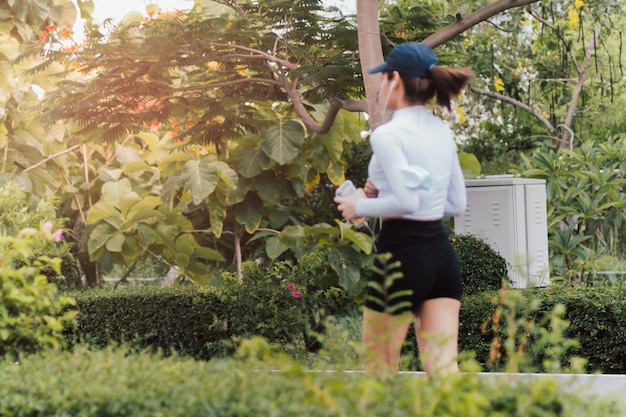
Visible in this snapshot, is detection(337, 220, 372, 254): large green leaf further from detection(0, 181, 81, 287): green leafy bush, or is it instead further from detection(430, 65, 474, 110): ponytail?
detection(430, 65, 474, 110): ponytail

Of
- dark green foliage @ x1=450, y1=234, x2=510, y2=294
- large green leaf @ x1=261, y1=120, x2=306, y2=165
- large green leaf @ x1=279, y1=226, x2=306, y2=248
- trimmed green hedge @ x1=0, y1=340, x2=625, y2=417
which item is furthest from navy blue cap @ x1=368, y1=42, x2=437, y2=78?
large green leaf @ x1=279, y1=226, x2=306, y2=248

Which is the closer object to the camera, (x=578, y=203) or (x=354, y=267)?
(x=354, y=267)

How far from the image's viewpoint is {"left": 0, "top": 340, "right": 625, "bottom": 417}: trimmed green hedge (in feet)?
8.43

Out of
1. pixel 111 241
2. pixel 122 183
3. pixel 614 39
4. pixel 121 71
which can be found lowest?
pixel 111 241

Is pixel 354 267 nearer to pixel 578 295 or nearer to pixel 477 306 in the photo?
pixel 477 306

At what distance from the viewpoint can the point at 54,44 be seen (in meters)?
8.32

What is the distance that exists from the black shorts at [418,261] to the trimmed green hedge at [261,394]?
695 millimetres

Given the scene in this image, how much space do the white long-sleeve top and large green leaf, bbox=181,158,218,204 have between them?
195 inches

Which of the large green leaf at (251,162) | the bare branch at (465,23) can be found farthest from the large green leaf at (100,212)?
the bare branch at (465,23)

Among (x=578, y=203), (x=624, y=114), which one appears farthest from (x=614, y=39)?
(x=578, y=203)

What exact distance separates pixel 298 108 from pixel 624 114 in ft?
35.1

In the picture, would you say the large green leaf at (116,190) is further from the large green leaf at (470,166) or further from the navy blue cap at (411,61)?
the navy blue cap at (411,61)

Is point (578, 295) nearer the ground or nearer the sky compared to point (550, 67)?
nearer the ground

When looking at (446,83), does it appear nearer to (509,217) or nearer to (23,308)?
(23,308)
